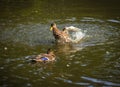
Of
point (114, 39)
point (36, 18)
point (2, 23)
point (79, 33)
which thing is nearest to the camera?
point (114, 39)

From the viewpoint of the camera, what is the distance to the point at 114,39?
14.2m

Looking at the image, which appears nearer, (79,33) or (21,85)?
(21,85)

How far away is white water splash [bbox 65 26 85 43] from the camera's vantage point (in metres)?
14.8

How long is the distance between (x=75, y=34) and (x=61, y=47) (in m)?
1.79

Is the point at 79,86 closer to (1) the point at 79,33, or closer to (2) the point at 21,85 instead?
(2) the point at 21,85

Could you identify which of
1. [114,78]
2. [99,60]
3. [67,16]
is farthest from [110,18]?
[114,78]

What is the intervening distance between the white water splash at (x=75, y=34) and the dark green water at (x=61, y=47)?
0.26 meters

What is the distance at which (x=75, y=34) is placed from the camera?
15547mm

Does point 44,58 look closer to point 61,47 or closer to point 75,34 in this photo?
point 61,47

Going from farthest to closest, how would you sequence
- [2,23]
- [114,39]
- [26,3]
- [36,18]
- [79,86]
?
[26,3]
[36,18]
[2,23]
[114,39]
[79,86]

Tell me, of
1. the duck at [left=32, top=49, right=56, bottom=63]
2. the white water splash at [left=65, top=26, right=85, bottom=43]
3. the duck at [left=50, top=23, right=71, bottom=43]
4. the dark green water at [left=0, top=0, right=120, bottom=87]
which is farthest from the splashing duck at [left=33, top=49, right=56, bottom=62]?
the white water splash at [left=65, top=26, right=85, bottom=43]

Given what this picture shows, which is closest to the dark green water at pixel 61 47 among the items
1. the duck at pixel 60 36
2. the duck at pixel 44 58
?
the duck at pixel 44 58

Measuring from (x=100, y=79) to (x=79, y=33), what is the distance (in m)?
5.61

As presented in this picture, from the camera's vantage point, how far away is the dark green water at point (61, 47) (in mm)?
10062
